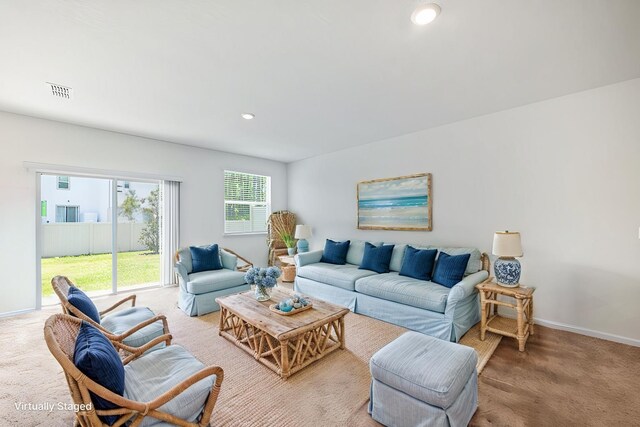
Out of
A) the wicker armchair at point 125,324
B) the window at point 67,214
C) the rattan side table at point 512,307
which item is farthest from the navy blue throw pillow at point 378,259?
the window at point 67,214

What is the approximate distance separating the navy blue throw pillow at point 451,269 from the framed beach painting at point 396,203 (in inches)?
37.3

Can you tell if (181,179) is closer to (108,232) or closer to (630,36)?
(108,232)

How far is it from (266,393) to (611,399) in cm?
252

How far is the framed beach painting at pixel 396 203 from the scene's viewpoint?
13.8 feet

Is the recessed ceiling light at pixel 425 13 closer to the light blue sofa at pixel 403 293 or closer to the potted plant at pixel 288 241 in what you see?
the light blue sofa at pixel 403 293

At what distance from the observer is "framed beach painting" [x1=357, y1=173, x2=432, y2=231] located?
166 inches

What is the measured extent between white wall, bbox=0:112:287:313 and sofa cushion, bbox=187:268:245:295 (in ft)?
4.86

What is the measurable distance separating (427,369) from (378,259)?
2428mm

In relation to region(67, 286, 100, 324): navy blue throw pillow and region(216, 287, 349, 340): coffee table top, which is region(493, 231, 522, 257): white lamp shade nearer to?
region(216, 287, 349, 340): coffee table top

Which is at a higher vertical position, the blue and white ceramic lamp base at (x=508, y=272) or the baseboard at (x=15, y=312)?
the blue and white ceramic lamp base at (x=508, y=272)

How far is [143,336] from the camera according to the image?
6.97 ft

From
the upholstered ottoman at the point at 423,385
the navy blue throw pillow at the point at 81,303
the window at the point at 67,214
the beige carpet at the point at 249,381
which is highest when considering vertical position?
the window at the point at 67,214

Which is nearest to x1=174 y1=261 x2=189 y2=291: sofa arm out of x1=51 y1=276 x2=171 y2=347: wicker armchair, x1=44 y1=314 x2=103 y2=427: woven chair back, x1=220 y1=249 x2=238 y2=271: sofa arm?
x1=220 y1=249 x2=238 y2=271: sofa arm

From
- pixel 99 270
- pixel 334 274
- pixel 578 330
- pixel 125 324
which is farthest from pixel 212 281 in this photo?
pixel 578 330
